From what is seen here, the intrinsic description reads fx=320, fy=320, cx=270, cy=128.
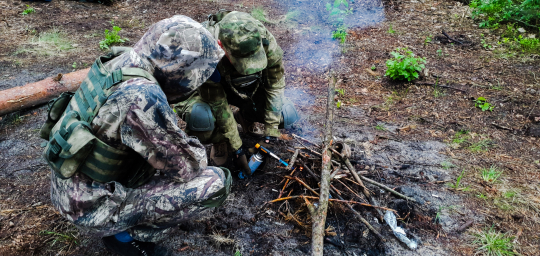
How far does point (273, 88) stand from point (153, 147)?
1864 millimetres

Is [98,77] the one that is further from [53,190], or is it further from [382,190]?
[382,190]

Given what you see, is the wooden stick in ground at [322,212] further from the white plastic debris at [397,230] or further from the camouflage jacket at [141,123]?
the camouflage jacket at [141,123]

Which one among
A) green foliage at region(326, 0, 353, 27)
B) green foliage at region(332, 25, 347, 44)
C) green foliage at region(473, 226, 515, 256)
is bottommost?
green foliage at region(473, 226, 515, 256)

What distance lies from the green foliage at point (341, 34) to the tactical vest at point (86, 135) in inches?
199

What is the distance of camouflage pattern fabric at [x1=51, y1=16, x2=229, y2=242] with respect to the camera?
76.1 inches

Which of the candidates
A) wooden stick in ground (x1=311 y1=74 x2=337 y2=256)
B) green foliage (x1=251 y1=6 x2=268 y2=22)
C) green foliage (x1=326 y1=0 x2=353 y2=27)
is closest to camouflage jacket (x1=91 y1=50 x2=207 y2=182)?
wooden stick in ground (x1=311 y1=74 x2=337 y2=256)

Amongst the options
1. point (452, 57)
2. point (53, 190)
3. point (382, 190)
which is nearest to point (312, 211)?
point (382, 190)

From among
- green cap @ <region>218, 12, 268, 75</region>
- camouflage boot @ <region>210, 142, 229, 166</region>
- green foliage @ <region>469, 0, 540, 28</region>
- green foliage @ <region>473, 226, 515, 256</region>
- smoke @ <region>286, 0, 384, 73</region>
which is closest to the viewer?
green foliage @ <region>473, 226, 515, 256</region>

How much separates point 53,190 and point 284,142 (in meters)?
2.44

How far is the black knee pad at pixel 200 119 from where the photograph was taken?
3.25 meters

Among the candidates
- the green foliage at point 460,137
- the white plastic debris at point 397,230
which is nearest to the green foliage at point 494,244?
the white plastic debris at point 397,230

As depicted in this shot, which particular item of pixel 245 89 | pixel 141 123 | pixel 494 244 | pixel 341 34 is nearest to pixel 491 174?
pixel 494 244

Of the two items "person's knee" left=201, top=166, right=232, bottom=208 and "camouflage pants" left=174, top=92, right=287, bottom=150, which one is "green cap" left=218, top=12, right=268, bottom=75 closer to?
"camouflage pants" left=174, top=92, right=287, bottom=150

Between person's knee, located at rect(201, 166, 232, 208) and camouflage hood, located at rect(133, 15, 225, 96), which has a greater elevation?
camouflage hood, located at rect(133, 15, 225, 96)
